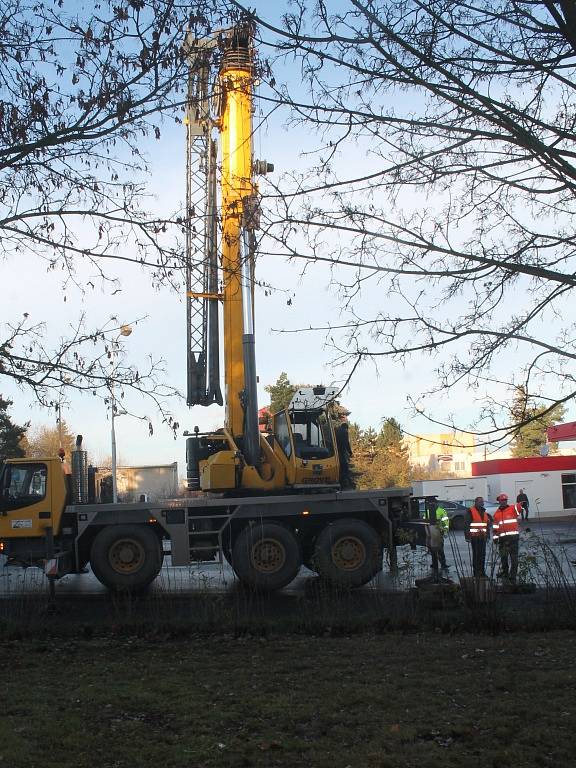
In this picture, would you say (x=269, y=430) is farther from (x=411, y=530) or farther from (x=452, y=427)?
(x=452, y=427)

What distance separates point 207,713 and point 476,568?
5.56 m

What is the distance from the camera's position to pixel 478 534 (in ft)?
46.5

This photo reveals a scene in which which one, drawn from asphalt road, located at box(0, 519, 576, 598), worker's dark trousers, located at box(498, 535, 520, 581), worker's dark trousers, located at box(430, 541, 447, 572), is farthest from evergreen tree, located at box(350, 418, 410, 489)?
worker's dark trousers, located at box(498, 535, 520, 581)

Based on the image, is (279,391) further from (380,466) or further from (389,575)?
(380,466)

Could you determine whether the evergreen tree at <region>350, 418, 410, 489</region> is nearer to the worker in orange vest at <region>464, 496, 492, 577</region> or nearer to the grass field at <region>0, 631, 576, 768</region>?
the worker in orange vest at <region>464, 496, 492, 577</region>

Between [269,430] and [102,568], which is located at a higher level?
[269,430]

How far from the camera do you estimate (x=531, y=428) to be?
5926mm

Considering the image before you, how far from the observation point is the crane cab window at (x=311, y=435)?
1619cm

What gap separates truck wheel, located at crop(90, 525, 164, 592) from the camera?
48.7ft

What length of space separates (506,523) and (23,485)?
8920mm

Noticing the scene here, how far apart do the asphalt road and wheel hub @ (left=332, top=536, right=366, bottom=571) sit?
528 mm

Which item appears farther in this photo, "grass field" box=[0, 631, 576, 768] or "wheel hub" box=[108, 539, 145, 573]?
"wheel hub" box=[108, 539, 145, 573]

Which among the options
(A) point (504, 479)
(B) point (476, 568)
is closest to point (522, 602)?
(B) point (476, 568)

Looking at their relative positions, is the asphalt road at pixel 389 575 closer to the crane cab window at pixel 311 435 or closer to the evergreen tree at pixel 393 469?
the crane cab window at pixel 311 435
